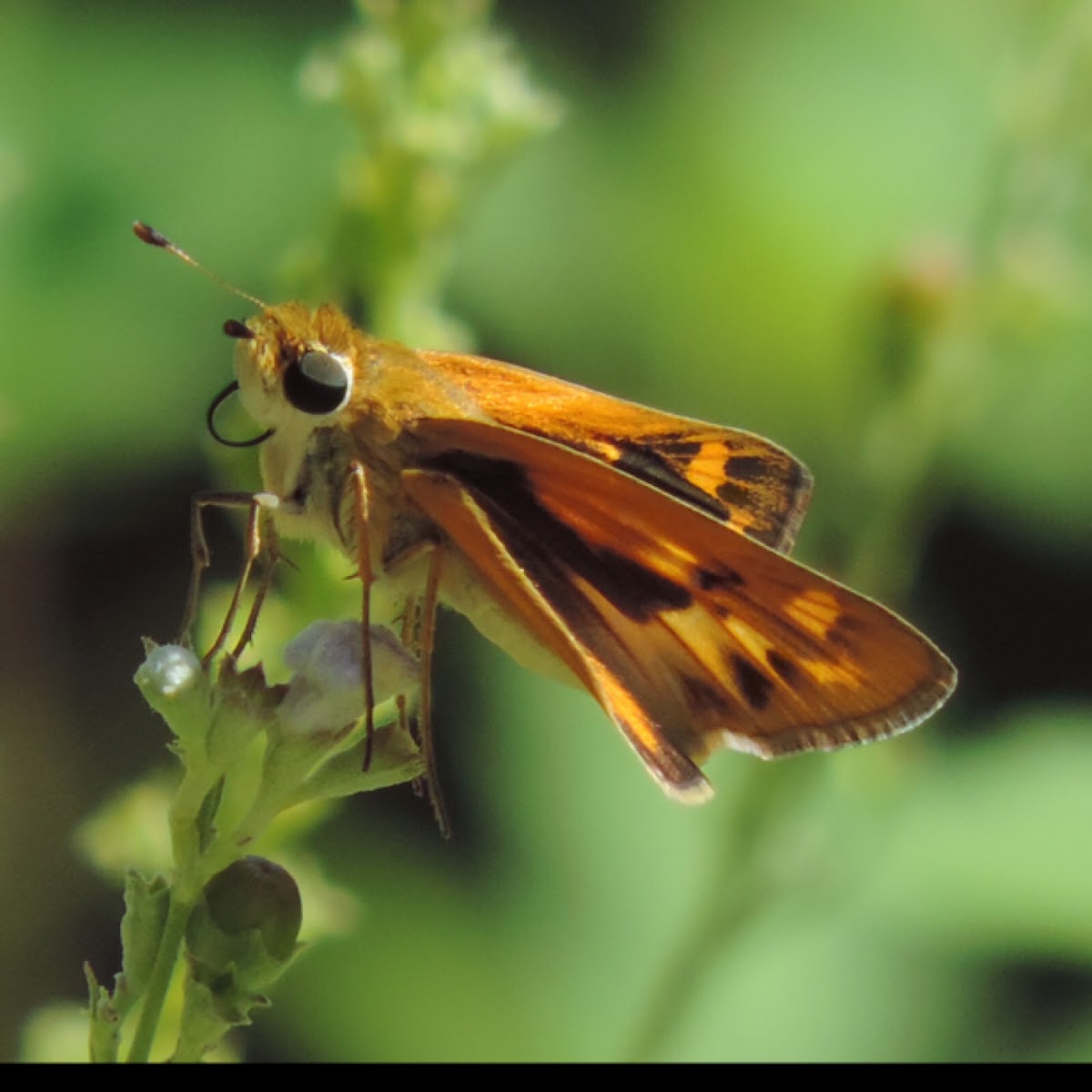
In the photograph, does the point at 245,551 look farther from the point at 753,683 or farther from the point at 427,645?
the point at 753,683

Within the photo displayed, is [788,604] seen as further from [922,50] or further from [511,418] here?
[922,50]

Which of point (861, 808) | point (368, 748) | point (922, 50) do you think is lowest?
point (861, 808)

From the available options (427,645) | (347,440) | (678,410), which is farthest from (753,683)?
(678,410)

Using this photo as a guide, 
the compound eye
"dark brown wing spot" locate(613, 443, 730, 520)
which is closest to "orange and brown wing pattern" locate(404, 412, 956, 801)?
the compound eye

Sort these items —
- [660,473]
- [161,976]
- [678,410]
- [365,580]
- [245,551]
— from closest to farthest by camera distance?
[161,976] < [365,580] < [245,551] < [660,473] < [678,410]

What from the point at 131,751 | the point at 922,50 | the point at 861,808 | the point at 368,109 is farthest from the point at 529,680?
the point at 922,50

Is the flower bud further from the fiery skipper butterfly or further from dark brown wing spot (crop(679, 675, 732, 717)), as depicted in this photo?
dark brown wing spot (crop(679, 675, 732, 717))

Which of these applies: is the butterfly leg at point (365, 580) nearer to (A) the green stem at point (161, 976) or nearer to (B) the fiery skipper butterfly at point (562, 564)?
(B) the fiery skipper butterfly at point (562, 564)
